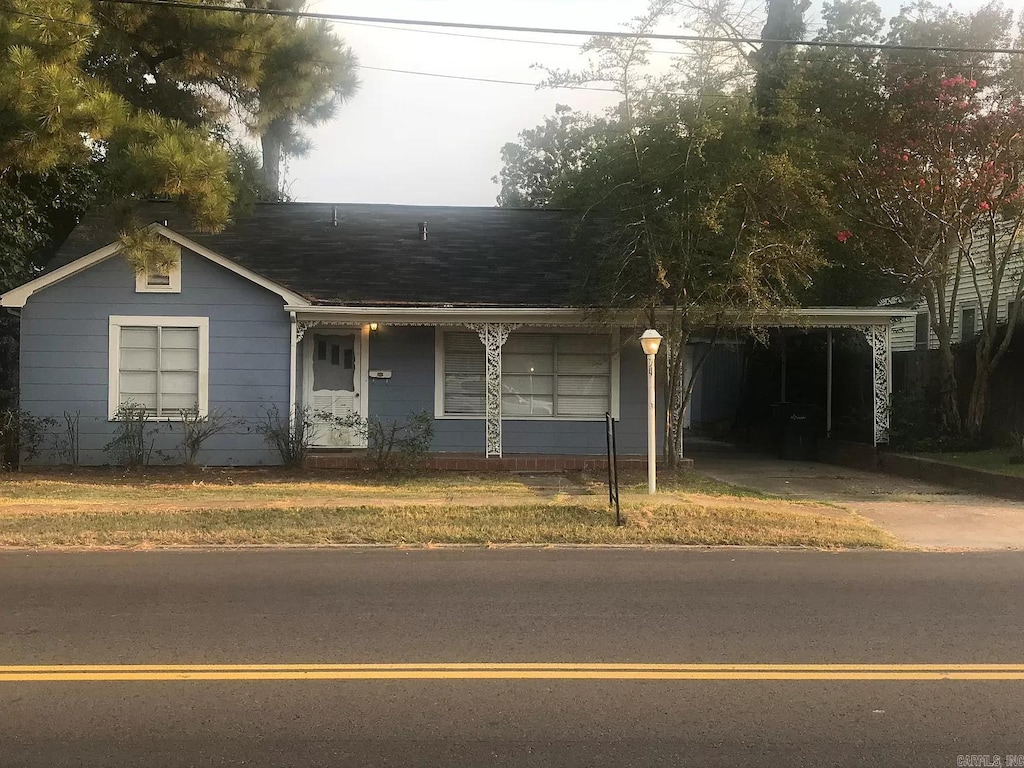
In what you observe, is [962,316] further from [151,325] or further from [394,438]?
[151,325]

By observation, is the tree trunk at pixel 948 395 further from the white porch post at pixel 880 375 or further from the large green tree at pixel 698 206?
the large green tree at pixel 698 206

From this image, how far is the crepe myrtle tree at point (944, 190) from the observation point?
14.1 meters

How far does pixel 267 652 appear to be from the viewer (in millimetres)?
5188

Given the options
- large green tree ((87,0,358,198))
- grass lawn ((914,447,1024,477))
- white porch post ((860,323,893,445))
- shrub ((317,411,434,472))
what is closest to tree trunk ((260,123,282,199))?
large green tree ((87,0,358,198))

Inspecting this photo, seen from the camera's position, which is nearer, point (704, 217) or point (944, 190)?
point (704, 217)

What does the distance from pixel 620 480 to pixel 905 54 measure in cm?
950

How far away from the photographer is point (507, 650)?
5.26 metres

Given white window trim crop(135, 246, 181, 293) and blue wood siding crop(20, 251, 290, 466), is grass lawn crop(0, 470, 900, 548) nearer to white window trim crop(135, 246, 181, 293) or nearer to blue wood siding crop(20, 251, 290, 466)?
blue wood siding crop(20, 251, 290, 466)

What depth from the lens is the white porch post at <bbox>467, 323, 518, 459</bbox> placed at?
1416 cm

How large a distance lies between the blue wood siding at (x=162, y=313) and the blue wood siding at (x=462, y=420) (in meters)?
1.73

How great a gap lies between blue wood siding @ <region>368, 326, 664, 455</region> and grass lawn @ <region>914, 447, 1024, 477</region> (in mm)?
4853

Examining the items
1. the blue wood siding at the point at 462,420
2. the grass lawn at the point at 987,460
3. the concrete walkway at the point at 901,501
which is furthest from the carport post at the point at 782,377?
the blue wood siding at the point at 462,420

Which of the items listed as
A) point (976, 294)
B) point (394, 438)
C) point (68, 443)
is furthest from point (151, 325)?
→ point (976, 294)

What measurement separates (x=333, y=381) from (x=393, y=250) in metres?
2.86
